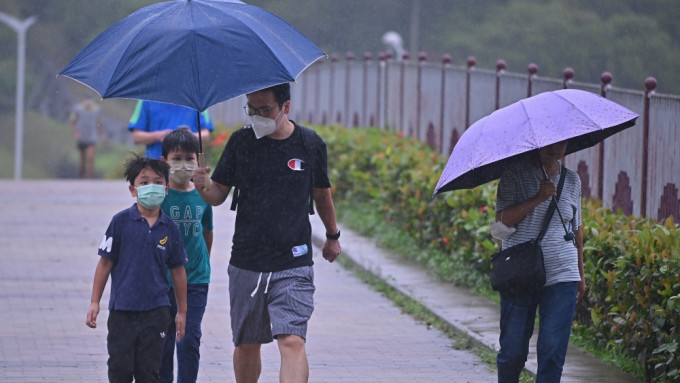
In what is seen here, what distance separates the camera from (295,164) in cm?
594

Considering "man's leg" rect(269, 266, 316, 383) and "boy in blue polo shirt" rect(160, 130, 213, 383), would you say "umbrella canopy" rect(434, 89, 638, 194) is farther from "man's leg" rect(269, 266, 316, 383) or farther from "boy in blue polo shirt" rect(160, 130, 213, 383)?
"boy in blue polo shirt" rect(160, 130, 213, 383)

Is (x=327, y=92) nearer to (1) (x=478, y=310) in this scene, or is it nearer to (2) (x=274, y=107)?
(1) (x=478, y=310)

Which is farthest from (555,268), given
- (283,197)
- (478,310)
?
(478,310)

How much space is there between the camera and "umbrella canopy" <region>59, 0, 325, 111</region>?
18.4 feet

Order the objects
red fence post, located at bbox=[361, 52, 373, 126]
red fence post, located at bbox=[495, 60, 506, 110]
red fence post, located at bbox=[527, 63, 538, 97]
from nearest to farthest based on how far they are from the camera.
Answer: red fence post, located at bbox=[527, 63, 538, 97] < red fence post, located at bbox=[495, 60, 506, 110] < red fence post, located at bbox=[361, 52, 373, 126]

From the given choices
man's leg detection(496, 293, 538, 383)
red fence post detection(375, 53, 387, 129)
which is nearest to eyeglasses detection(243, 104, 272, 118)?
man's leg detection(496, 293, 538, 383)

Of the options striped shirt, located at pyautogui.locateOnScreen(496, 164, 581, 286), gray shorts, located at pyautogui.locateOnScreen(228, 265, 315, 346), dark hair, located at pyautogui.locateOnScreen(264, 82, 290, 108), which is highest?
dark hair, located at pyautogui.locateOnScreen(264, 82, 290, 108)

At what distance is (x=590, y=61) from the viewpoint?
24.9 meters

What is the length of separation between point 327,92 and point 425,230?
14.2m

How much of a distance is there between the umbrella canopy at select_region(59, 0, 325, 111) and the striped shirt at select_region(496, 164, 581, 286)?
116 cm

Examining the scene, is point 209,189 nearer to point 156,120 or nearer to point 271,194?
point 271,194

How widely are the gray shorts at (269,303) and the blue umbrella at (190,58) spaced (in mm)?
930

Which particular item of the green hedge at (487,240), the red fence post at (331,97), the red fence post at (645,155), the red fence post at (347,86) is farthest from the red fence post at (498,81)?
the red fence post at (331,97)

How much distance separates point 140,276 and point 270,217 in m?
0.68
